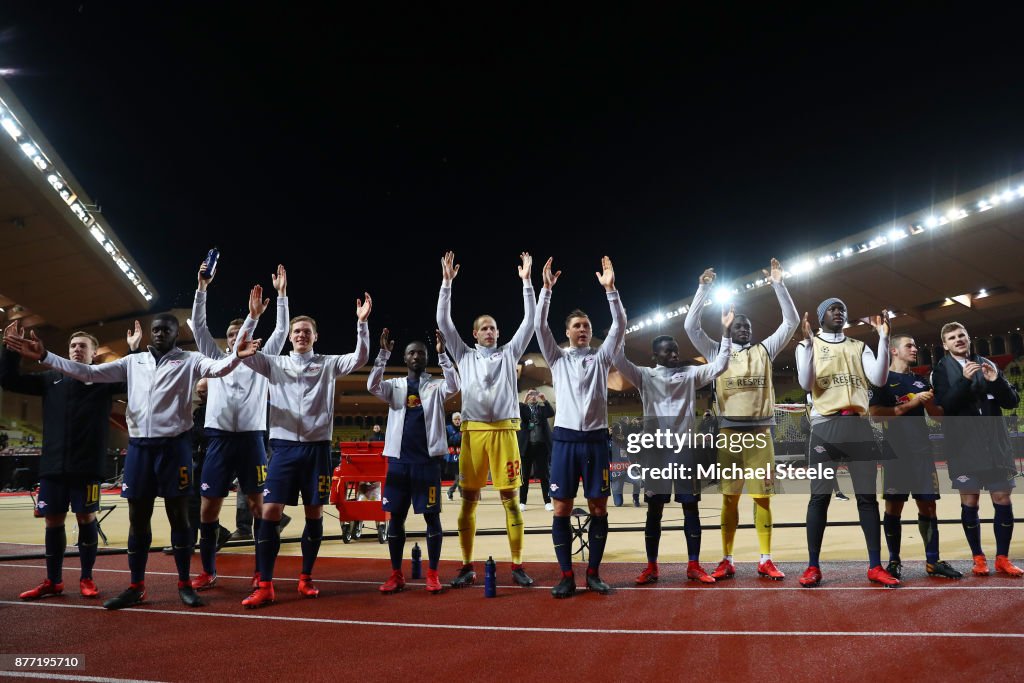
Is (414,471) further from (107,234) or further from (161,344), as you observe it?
(107,234)

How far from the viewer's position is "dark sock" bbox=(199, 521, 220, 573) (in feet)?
18.2

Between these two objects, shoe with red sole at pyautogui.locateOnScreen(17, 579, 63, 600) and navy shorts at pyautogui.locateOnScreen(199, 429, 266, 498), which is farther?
navy shorts at pyautogui.locateOnScreen(199, 429, 266, 498)

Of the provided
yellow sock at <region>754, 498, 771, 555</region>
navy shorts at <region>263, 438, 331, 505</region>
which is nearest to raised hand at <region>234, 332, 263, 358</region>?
navy shorts at <region>263, 438, 331, 505</region>

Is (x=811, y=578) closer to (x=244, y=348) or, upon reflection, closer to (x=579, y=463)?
(x=579, y=463)

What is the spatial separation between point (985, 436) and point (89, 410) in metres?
7.78

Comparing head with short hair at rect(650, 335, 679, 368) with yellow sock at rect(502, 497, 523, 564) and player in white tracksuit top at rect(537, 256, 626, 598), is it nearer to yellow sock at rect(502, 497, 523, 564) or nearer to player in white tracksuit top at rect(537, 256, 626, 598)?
player in white tracksuit top at rect(537, 256, 626, 598)

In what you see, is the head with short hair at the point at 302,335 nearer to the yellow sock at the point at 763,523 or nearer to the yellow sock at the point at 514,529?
the yellow sock at the point at 514,529

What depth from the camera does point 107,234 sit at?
23.8 metres

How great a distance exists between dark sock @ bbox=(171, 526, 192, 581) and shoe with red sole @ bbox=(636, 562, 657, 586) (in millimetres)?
3714

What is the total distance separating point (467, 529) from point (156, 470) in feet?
8.50

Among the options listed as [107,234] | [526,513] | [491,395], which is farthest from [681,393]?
[107,234]

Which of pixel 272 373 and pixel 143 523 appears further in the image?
pixel 272 373

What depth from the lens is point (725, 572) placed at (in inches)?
216

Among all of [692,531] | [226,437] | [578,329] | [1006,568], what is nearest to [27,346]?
[226,437]
